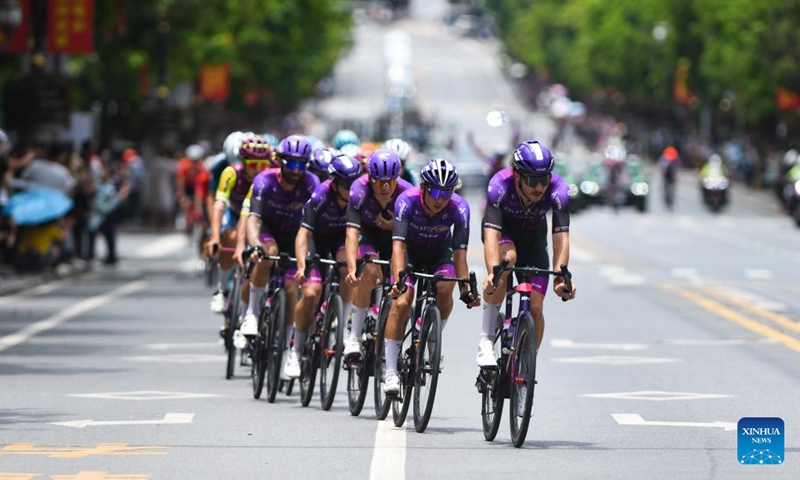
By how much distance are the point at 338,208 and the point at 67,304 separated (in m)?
11.2

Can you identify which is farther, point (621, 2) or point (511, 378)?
point (621, 2)

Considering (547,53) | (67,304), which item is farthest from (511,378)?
(547,53)

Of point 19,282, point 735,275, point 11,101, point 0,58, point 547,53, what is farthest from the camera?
point 547,53

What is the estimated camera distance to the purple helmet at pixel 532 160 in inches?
501

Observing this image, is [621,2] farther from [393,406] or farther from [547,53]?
[393,406]

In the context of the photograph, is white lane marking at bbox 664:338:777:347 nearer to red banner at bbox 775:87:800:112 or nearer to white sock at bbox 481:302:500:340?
white sock at bbox 481:302:500:340

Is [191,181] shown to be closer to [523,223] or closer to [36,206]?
[36,206]

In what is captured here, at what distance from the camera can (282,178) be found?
16.2 meters

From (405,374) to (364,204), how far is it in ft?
4.17


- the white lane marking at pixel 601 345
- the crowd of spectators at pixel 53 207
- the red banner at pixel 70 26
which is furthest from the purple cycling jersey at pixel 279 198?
the red banner at pixel 70 26

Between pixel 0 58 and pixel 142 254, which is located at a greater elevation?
pixel 0 58

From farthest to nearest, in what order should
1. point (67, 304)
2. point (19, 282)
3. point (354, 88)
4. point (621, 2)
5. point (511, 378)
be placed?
point (354, 88)
point (621, 2)
point (19, 282)
point (67, 304)
point (511, 378)

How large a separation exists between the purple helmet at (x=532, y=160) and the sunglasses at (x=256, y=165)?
535 cm

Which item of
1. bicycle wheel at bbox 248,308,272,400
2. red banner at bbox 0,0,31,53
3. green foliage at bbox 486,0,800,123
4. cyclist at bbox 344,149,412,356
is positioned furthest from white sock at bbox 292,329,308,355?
green foliage at bbox 486,0,800,123
